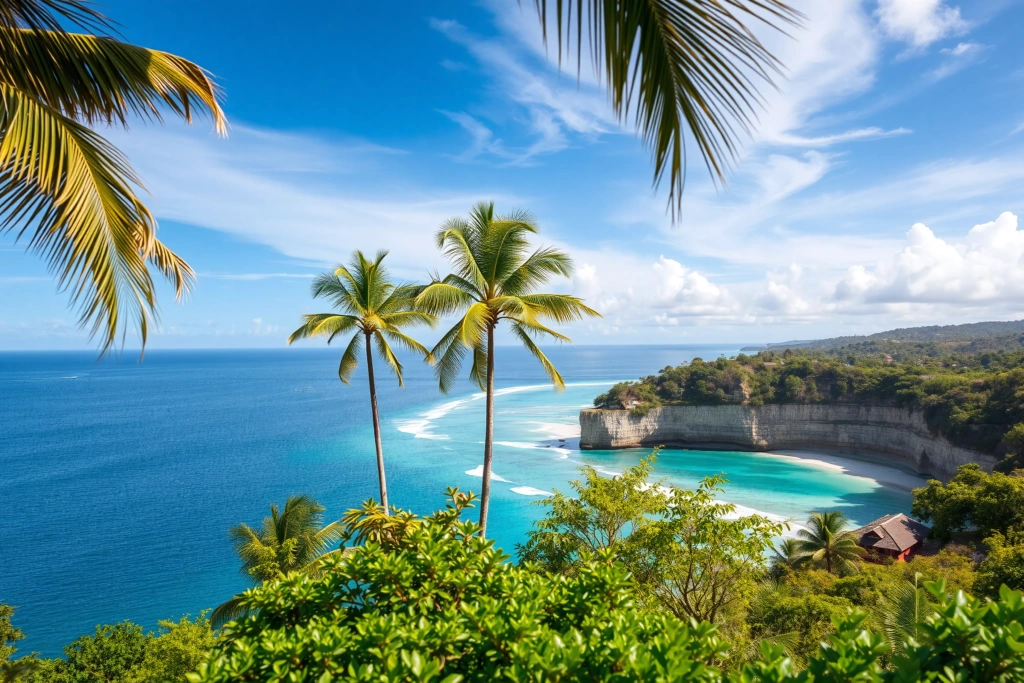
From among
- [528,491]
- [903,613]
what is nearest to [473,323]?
[903,613]

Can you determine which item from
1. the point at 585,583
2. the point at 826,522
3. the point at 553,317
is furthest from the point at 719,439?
the point at 585,583

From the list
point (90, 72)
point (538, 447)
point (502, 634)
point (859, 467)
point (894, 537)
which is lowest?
point (859, 467)

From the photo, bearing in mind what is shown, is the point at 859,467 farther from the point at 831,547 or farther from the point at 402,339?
the point at 402,339

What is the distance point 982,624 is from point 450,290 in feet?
28.7

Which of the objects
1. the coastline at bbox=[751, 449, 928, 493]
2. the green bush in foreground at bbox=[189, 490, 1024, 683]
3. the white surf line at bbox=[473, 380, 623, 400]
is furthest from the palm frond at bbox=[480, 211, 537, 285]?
the white surf line at bbox=[473, 380, 623, 400]

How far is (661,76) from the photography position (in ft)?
5.22

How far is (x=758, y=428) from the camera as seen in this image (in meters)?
52.1

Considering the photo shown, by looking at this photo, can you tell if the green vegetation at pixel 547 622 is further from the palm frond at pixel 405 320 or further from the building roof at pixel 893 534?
the building roof at pixel 893 534

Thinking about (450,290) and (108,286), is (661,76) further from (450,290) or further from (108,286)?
(450,290)

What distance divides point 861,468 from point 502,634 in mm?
50923

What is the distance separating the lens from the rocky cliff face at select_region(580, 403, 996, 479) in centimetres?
4768

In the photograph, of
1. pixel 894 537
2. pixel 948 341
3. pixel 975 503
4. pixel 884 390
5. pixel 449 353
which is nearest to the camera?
pixel 449 353

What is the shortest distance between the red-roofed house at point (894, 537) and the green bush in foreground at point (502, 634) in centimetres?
→ 2427

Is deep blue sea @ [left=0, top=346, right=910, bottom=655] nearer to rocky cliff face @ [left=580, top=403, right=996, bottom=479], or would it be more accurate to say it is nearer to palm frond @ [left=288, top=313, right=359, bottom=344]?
rocky cliff face @ [left=580, top=403, right=996, bottom=479]
